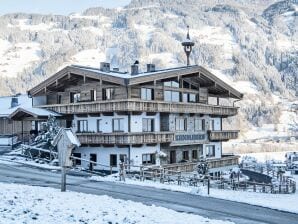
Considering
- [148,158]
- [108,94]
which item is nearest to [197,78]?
[108,94]

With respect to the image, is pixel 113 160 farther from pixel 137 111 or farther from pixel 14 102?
pixel 14 102

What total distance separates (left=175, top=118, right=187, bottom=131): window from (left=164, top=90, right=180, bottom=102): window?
1913mm

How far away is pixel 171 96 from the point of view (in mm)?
46719

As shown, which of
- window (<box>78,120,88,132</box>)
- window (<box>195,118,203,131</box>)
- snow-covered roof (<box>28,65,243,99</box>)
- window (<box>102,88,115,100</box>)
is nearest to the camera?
snow-covered roof (<box>28,65,243,99</box>)

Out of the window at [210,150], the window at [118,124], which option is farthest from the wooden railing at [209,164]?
the window at [118,124]

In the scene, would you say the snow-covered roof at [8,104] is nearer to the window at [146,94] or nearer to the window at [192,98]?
the window at [146,94]

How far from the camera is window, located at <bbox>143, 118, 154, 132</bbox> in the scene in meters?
43.1

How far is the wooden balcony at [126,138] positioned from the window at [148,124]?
4.69 ft

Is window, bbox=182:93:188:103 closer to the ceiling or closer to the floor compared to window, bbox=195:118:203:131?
closer to the ceiling

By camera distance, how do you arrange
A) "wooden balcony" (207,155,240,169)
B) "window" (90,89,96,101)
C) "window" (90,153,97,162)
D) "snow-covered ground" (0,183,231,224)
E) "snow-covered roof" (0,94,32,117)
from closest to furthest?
"snow-covered ground" (0,183,231,224) < "window" (90,153,97,162) < "window" (90,89,96,101) < "wooden balcony" (207,155,240,169) < "snow-covered roof" (0,94,32,117)

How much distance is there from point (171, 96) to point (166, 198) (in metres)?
22.6

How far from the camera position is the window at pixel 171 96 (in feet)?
151

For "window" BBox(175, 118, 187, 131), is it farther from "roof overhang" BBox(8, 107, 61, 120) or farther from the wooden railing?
"roof overhang" BBox(8, 107, 61, 120)

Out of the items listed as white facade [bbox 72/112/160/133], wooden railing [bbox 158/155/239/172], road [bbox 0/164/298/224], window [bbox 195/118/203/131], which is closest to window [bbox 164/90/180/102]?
white facade [bbox 72/112/160/133]
